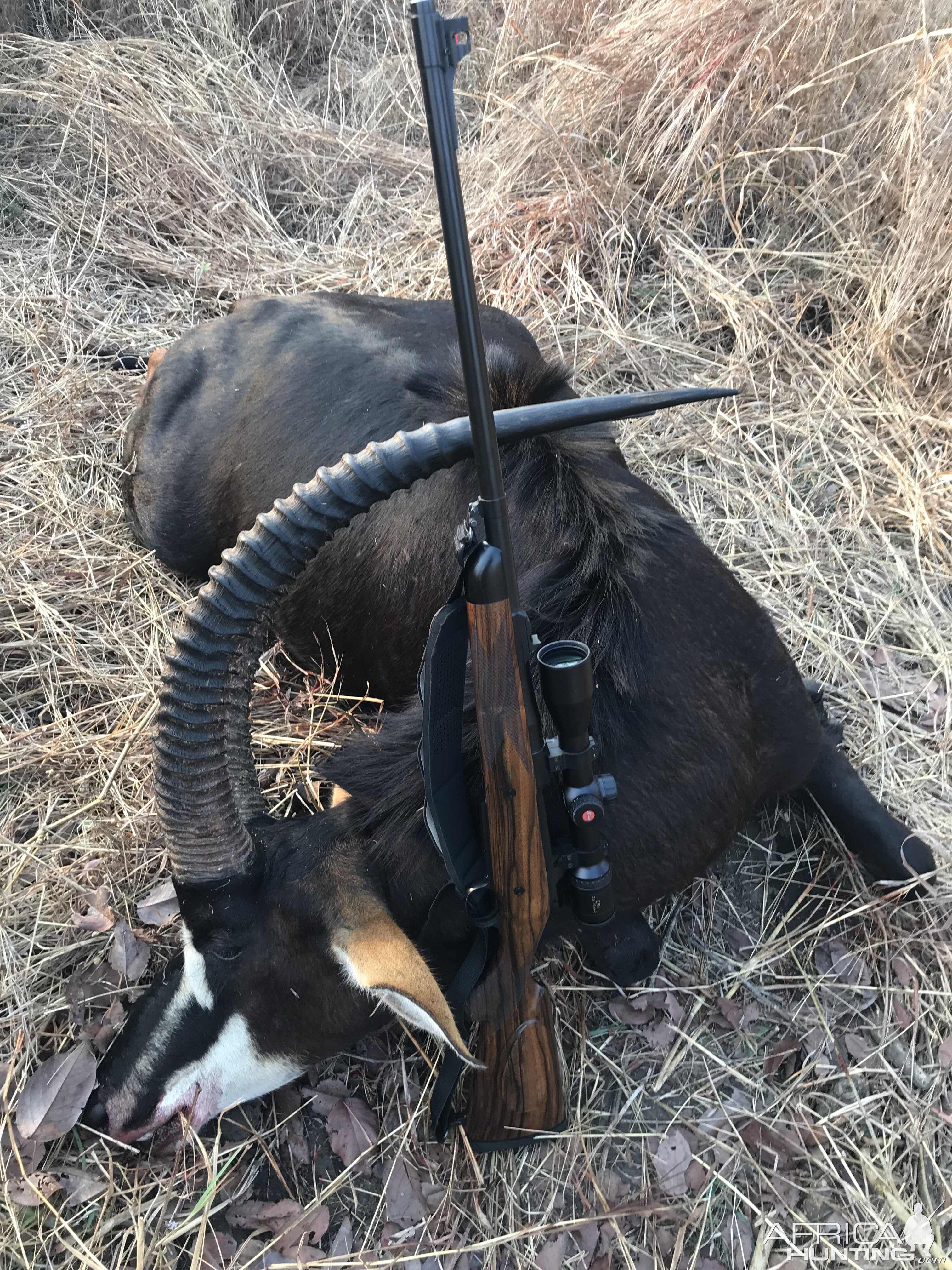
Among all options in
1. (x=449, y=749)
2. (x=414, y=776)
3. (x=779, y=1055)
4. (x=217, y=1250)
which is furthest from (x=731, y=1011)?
(x=217, y=1250)

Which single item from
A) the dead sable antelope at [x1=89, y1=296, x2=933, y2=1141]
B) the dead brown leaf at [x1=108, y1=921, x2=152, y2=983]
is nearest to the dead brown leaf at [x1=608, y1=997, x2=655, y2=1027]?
the dead sable antelope at [x1=89, y1=296, x2=933, y2=1141]

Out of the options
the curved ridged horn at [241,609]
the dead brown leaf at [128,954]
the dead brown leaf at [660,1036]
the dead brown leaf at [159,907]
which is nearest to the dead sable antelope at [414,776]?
the curved ridged horn at [241,609]

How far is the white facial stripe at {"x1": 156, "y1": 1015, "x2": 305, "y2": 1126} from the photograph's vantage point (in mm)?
2805

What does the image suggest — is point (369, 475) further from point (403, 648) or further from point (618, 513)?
point (403, 648)

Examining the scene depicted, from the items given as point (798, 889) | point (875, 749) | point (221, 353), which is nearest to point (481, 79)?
point (221, 353)

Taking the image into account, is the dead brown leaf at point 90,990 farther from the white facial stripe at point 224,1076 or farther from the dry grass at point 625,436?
the white facial stripe at point 224,1076

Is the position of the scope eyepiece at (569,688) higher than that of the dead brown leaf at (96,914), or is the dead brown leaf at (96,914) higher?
the scope eyepiece at (569,688)

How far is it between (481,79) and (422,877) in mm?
6618

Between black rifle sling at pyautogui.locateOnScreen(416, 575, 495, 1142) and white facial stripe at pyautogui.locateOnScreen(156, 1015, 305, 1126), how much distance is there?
66 cm

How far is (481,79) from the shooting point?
7.14 meters

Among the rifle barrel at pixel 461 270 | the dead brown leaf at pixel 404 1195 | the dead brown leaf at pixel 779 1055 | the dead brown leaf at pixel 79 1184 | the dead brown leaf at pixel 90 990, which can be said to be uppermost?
the rifle barrel at pixel 461 270

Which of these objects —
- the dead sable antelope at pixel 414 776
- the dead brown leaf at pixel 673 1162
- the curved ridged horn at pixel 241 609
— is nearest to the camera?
the curved ridged horn at pixel 241 609

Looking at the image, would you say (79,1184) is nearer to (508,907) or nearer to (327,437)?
(508,907)

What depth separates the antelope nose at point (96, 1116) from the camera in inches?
113
